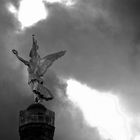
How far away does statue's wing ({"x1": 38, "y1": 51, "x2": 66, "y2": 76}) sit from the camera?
6518 centimetres

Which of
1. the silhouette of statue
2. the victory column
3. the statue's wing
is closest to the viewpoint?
the victory column

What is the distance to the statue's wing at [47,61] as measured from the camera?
65.2 meters

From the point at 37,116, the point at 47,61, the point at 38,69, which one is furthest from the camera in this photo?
the point at 47,61

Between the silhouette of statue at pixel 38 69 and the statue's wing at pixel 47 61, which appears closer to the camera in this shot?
the silhouette of statue at pixel 38 69

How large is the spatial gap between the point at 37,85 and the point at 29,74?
2307 millimetres

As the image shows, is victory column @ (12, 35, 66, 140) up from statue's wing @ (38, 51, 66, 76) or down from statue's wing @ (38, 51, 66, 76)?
down

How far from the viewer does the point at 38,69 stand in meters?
64.9

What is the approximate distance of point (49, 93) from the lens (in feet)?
209

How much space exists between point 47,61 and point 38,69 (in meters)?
2.14

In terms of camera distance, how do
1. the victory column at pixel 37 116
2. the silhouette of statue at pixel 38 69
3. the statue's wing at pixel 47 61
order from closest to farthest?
the victory column at pixel 37 116 → the silhouette of statue at pixel 38 69 → the statue's wing at pixel 47 61

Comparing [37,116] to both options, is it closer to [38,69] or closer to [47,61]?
[38,69]

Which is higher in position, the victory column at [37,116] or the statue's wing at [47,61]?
the statue's wing at [47,61]

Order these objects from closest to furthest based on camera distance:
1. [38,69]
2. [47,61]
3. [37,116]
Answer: [37,116] < [38,69] < [47,61]

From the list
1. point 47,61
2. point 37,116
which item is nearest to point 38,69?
point 47,61
